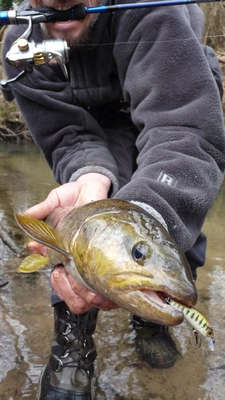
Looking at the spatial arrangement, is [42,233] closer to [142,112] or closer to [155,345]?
[142,112]

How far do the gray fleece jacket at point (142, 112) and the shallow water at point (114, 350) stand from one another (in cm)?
69

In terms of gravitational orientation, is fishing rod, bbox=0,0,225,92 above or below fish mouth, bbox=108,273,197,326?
above

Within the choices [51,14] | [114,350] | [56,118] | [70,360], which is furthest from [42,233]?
[56,118]

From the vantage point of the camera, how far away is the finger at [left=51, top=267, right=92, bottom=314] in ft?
4.92

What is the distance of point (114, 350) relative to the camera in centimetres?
215

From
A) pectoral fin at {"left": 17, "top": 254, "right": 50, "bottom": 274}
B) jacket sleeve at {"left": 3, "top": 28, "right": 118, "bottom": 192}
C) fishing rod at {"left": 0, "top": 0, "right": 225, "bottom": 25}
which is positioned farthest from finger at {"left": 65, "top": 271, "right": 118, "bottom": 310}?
fishing rod at {"left": 0, "top": 0, "right": 225, "bottom": 25}

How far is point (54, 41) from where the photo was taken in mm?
2084

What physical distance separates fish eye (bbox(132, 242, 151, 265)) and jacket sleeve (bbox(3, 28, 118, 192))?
1.30 meters

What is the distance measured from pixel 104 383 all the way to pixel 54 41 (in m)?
1.61

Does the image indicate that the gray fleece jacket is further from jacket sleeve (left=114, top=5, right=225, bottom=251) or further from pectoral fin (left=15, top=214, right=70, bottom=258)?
pectoral fin (left=15, top=214, right=70, bottom=258)

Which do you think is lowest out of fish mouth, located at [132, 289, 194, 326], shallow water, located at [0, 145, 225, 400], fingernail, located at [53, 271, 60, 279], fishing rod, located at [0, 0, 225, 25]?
shallow water, located at [0, 145, 225, 400]

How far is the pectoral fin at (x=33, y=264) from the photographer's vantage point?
1.65 m

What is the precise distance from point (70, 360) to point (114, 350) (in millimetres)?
325

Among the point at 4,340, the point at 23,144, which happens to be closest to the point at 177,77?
the point at 4,340
